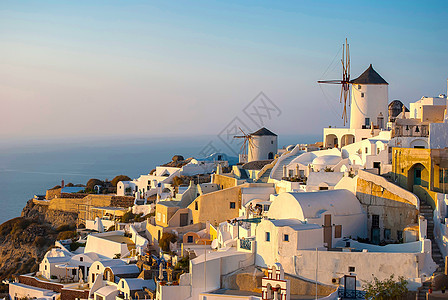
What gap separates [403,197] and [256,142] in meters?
19.2

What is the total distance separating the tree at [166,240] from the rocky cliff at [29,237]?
1161 cm

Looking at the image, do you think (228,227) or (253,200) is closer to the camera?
(228,227)

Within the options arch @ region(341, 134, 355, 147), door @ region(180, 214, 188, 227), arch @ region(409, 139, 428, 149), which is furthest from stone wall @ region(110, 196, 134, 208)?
arch @ region(409, 139, 428, 149)

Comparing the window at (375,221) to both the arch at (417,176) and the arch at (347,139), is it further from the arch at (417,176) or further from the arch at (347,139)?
the arch at (347,139)

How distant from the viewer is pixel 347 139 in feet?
123

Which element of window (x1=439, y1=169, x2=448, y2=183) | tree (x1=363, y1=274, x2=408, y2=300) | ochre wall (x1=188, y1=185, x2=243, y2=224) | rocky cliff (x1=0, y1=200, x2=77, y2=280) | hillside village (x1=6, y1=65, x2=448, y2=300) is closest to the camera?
tree (x1=363, y1=274, x2=408, y2=300)

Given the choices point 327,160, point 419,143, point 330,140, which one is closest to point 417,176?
point 419,143

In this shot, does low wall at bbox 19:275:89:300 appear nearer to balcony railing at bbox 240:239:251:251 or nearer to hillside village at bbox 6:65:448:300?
hillside village at bbox 6:65:448:300

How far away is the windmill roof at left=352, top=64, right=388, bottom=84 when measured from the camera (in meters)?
37.8

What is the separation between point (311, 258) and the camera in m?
23.2

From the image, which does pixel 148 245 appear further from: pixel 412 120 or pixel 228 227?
pixel 412 120

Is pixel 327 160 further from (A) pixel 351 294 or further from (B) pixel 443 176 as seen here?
(A) pixel 351 294

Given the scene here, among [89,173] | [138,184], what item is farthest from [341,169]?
[89,173]

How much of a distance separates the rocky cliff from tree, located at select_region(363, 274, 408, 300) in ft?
75.6
